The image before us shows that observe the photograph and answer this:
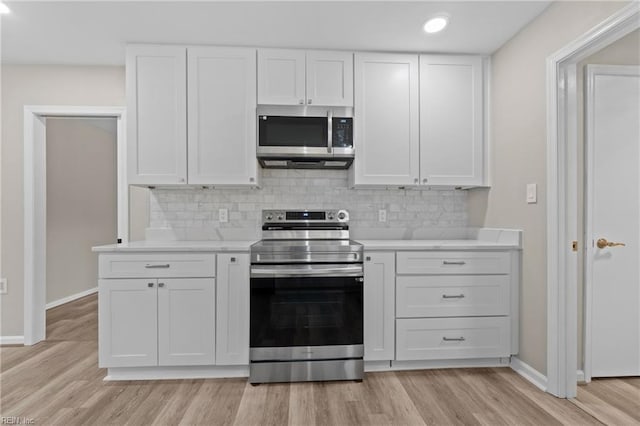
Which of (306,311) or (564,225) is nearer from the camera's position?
(564,225)

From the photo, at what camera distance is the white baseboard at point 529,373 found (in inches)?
83.4

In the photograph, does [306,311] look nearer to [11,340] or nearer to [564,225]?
[564,225]

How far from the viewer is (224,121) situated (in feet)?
8.41

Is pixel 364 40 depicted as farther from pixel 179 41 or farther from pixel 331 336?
pixel 331 336

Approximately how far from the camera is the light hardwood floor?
182cm

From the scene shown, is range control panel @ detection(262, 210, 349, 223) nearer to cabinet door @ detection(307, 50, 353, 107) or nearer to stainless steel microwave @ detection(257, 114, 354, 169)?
stainless steel microwave @ detection(257, 114, 354, 169)

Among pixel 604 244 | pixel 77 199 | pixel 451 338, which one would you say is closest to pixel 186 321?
pixel 451 338

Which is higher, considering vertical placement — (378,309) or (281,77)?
(281,77)

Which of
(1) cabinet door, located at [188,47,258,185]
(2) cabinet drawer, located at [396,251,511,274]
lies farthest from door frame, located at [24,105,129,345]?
(2) cabinet drawer, located at [396,251,511,274]

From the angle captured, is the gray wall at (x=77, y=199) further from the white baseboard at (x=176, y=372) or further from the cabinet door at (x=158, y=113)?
the white baseboard at (x=176, y=372)

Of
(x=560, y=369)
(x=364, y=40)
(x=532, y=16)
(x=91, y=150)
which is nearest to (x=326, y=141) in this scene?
(x=364, y=40)

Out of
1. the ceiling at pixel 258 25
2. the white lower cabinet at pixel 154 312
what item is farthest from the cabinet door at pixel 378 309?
the ceiling at pixel 258 25

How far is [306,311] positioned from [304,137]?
1276 mm

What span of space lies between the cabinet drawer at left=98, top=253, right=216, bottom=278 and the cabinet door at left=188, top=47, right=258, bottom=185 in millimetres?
635
